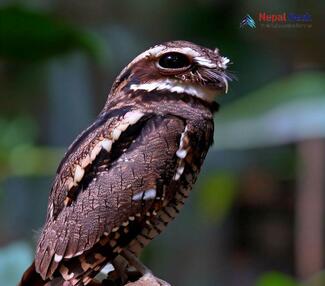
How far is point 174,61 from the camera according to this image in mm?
1917

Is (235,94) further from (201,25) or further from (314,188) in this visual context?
(314,188)

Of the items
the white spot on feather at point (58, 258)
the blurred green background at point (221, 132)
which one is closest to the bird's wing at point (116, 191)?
the white spot on feather at point (58, 258)

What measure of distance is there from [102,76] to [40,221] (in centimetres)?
100

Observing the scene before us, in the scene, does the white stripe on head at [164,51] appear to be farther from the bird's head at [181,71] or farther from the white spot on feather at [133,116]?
the white spot on feather at [133,116]

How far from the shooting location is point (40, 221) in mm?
4660

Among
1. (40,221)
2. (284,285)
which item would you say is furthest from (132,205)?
(40,221)

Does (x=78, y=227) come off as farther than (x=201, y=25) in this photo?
No

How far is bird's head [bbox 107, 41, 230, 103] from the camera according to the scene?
1.91 meters

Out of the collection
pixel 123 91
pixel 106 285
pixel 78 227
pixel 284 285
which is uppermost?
pixel 123 91

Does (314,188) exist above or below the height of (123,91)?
below

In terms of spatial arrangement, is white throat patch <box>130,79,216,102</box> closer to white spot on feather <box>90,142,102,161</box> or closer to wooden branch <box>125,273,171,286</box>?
white spot on feather <box>90,142,102,161</box>

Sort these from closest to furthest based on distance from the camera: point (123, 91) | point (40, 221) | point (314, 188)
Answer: point (123, 91)
point (314, 188)
point (40, 221)

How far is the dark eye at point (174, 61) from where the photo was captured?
6.26 feet

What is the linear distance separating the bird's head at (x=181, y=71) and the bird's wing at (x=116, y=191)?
76mm
